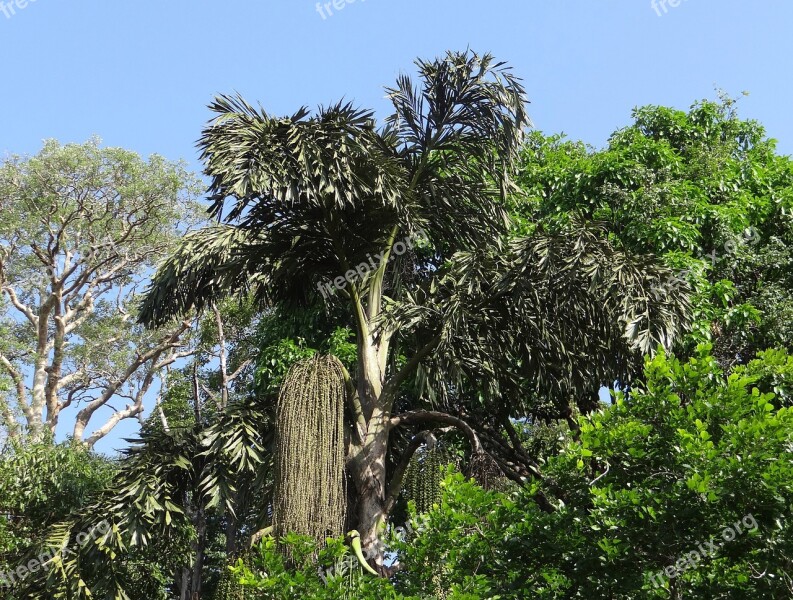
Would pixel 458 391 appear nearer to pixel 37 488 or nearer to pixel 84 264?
pixel 37 488

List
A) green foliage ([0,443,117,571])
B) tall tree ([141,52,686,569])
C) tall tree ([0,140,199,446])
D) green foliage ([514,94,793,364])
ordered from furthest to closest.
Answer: tall tree ([0,140,199,446]) < green foliage ([0,443,117,571]) < green foliage ([514,94,793,364]) < tall tree ([141,52,686,569])

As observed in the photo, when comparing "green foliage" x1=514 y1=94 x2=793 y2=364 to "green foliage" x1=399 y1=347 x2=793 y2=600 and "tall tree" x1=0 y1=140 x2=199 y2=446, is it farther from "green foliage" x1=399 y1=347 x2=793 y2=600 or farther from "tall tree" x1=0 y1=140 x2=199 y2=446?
"tall tree" x1=0 y1=140 x2=199 y2=446

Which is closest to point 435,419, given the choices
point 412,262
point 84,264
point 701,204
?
point 412,262

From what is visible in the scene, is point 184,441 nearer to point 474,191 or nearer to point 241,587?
point 241,587

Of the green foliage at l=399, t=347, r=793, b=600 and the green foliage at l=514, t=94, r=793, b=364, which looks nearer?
the green foliage at l=399, t=347, r=793, b=600

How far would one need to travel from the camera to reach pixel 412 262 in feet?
37.9

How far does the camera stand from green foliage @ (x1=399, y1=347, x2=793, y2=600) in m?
7.61

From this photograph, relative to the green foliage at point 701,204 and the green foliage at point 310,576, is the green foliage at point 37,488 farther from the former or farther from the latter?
the green foliage at point 701,204

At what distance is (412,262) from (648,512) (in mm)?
4662

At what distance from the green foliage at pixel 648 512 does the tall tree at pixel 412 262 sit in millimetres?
835

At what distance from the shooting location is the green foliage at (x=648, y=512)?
761 centimetres

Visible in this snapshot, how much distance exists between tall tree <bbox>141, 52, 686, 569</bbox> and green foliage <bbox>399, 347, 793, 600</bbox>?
835 mm

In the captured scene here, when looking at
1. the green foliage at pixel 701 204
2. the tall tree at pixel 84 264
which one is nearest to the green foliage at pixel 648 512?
the green foliage at pixel 701 204

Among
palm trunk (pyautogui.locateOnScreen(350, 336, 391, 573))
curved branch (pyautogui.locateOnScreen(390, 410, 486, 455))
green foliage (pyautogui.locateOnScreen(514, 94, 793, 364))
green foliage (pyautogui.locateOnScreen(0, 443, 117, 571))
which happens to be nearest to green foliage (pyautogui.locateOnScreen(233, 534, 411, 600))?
palm trunk (pyautogui.locateOnScreen(350, 336, 391, 573))
